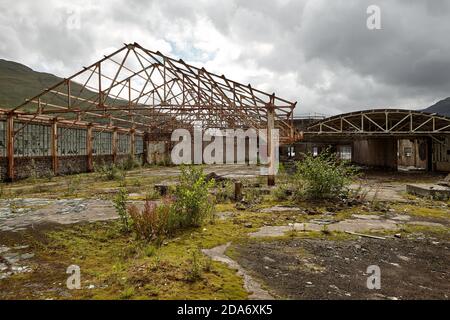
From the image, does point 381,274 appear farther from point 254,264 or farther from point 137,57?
point 137,57

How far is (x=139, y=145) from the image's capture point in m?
30.5

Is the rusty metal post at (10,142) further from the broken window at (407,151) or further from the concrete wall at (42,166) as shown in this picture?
the broken window at (407,151)

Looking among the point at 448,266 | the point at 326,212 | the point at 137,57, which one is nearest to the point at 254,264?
→ the point at 448,266

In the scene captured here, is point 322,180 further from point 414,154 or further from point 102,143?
point 414,154

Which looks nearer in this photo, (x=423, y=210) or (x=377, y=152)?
(x=423, y=210)

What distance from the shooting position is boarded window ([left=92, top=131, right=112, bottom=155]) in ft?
75.9

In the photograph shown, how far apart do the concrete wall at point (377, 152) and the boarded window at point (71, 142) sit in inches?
976

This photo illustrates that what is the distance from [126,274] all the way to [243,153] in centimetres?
3516

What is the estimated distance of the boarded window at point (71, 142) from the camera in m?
19.5

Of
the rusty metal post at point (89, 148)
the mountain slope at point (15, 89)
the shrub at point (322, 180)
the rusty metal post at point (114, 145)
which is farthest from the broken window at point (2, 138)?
the mountain slope at point (15, 89)

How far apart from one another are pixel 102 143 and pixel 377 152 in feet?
81.5

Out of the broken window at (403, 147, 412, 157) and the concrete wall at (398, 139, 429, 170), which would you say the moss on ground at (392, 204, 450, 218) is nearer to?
the concrete wall at (398, 139, 429, 170)

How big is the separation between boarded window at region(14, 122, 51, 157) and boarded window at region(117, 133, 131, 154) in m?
8.19

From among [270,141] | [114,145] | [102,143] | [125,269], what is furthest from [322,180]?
[114,145]
